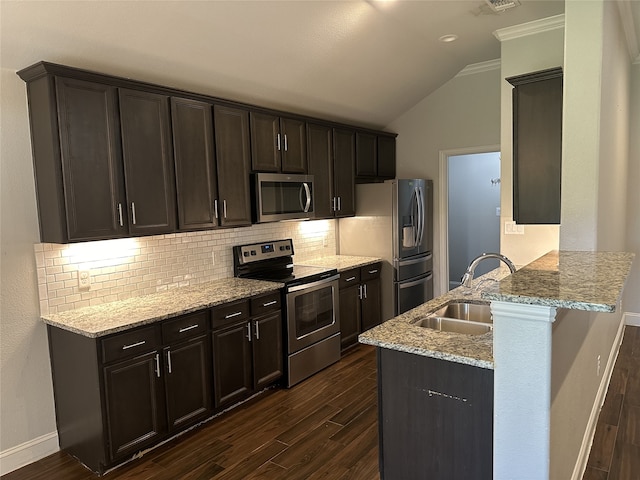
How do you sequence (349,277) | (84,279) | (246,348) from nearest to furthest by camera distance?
(84,279) < (246,348) < (349,277)

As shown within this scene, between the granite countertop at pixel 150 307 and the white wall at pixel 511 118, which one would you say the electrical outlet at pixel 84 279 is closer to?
the granite countertop at pixel 150 307

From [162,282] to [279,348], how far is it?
106 cm

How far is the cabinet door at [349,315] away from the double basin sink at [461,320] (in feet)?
6.11

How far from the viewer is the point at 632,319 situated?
5.11m

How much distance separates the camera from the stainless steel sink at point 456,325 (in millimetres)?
2303

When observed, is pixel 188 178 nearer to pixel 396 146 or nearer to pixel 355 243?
pixel 355 243

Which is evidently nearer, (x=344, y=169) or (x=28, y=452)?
(x=28, y=452)

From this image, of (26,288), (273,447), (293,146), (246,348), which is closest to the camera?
(26,288)

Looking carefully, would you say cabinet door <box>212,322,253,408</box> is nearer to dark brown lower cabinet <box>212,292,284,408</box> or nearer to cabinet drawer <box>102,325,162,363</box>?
dark brown lower cabinet <box>212,292,284,408</box>

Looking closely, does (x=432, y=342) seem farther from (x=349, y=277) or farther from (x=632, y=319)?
(x=632, y=319)

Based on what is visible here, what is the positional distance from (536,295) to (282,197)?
2885 mm

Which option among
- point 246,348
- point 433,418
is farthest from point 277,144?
point 433,418

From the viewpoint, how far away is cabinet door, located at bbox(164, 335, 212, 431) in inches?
115

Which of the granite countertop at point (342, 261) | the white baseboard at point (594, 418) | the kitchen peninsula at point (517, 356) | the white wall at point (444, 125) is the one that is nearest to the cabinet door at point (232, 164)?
the granite countertop at point (342, 261)
